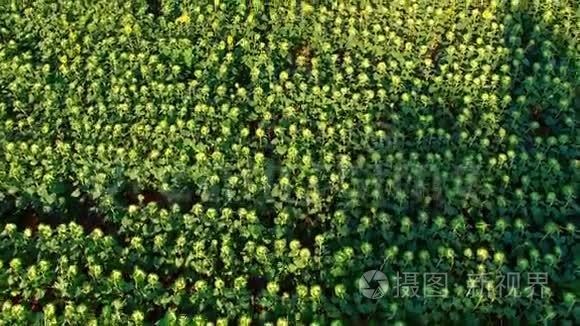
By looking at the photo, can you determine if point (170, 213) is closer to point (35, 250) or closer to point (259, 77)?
point (35, 250)

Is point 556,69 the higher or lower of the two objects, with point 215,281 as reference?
higher

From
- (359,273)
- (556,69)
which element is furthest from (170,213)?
(556,69)

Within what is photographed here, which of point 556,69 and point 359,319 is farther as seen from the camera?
point 556,69

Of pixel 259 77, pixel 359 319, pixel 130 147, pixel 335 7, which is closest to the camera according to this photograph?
pixel 359 319

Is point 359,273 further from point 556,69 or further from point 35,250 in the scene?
point 556,69

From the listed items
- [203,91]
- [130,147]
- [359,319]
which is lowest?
[359,319]

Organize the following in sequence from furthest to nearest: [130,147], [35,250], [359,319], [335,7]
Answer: [335,7] → [130,147] → [35,250] → [359,319]
